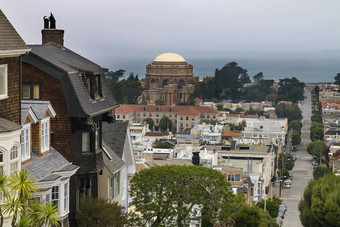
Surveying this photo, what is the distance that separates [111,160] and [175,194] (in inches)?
180

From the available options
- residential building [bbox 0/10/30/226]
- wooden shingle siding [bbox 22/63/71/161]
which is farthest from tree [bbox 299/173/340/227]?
residential building [bbox 0/10/30/226]

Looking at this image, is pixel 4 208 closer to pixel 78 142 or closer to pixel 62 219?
pixel 62 219

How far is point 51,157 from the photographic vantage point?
58.3 ft

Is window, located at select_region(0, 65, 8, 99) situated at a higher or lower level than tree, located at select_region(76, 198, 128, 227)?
higher

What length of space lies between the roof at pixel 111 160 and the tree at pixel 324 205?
21.0 m

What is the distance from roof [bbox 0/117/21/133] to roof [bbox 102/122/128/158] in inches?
370

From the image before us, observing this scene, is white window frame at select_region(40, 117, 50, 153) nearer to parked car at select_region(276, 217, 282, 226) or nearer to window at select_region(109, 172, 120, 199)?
window at select_region(109, 172, 120, 199)

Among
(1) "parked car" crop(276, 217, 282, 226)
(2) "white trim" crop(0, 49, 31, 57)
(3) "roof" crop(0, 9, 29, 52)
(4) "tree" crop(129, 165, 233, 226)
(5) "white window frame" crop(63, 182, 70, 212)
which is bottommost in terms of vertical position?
(1) "parked car" crop(276, 217, 282, 226)

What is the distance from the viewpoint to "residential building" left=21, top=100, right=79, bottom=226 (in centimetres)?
1625

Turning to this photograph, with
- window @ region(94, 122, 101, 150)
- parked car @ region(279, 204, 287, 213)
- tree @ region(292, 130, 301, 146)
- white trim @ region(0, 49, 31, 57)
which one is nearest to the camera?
white trim @ region(0, 49, 31, 57)

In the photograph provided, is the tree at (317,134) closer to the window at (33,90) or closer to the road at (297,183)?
the road at (297,183)

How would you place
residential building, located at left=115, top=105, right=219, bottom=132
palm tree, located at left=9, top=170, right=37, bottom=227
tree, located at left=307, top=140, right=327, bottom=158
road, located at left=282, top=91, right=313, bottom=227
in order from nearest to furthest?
palm tree, located at left=9, top=170, right=37, bottom=227 < road, located at left=282, top=91, right=313, bottom=227 < tree, located at left=307, top=140, right=327, bottom=158 < residential building, located at left=115, top=105, right=219, bottom=132

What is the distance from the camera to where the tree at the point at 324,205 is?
41.9m

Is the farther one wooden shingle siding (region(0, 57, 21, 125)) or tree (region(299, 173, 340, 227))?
tree (region(299, 173, 340, 227))
